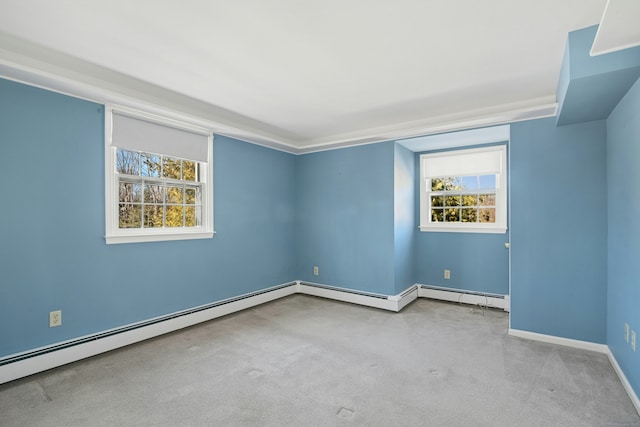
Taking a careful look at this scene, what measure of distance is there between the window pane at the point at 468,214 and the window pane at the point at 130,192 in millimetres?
4173

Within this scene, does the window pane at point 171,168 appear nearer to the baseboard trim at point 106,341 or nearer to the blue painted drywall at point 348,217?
the baseboard trim at point 106,341

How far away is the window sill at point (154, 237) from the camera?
116 inches

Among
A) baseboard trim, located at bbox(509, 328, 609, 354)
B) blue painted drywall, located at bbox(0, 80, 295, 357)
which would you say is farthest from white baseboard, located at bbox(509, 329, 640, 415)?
blue painted drywall, located at bbox(0, 80, 295, 357)

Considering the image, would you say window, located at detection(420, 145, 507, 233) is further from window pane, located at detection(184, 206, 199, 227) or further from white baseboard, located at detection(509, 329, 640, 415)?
window pane, located at detection(184, 206, 199, 227)

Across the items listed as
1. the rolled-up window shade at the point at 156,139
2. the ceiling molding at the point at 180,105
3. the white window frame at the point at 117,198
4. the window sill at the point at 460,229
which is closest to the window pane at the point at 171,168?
the rolled-up window shade at the point at 156,139

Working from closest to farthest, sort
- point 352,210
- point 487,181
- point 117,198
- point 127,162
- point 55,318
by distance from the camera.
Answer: point 55,318
point 117,198
point 127,162
point 487,181
point 352,210

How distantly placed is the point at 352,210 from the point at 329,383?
2.63m

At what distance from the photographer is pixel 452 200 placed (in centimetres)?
466

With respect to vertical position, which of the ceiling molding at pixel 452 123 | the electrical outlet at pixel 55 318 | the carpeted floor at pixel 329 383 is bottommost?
the carpeted floor at pixel 329 383

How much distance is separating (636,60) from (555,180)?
1451mm

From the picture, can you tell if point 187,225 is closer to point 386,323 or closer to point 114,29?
point 114,29

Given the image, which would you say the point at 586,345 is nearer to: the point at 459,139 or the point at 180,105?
the point at 459,139

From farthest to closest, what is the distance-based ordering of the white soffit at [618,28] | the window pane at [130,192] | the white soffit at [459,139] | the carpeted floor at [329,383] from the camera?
the white soffit at [459,139], the window pane at [130,192], the carpeted floor at [329,383], the white soffit at [618,28]

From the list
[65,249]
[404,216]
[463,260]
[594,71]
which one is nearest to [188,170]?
[65,249]
